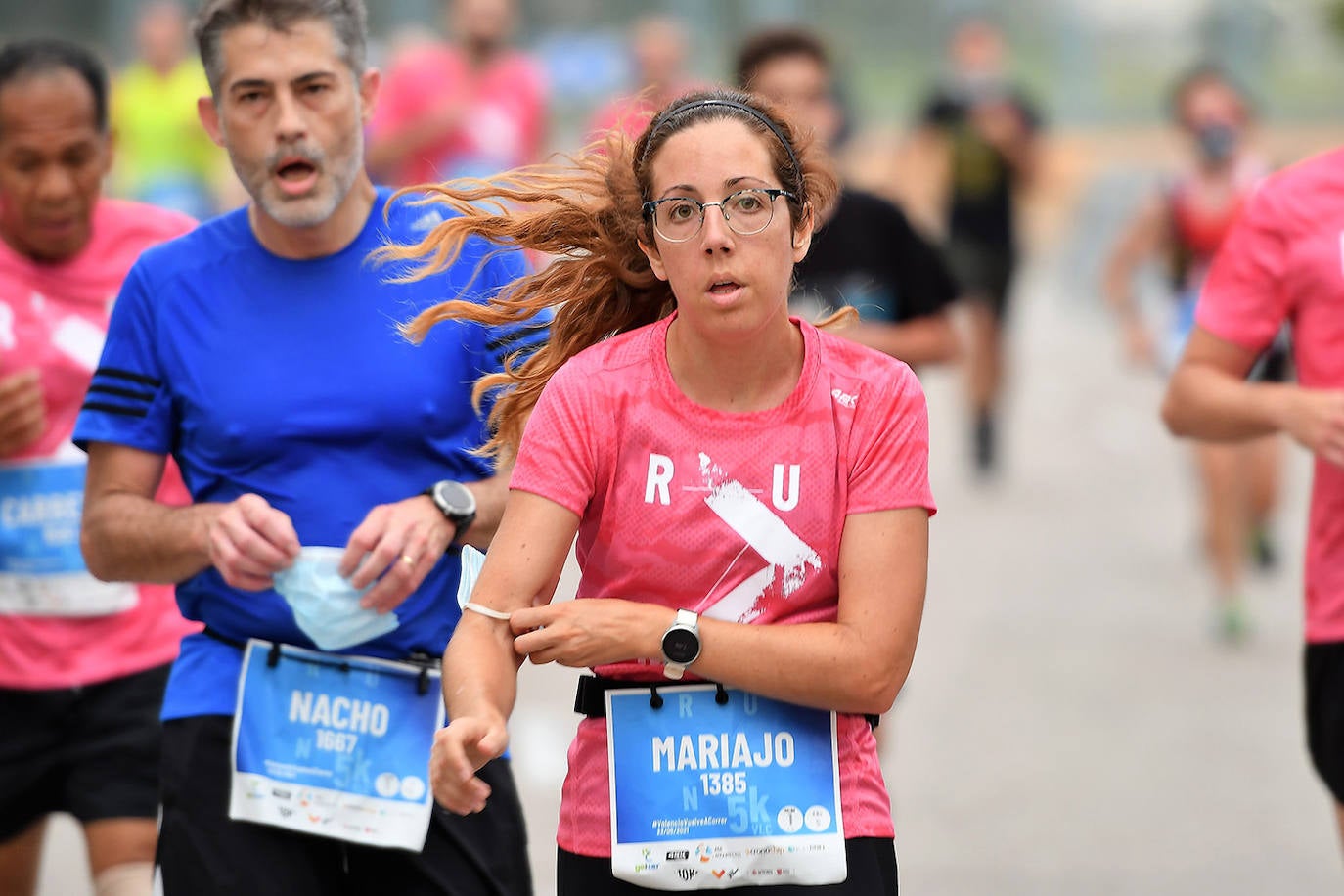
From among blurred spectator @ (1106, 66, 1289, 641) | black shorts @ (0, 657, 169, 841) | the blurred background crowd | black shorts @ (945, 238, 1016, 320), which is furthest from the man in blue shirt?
black shorts @ (945, 238, 1016, 320)

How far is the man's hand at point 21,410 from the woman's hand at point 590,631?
1.83 metres

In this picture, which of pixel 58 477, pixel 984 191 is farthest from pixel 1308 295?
pixel 984 191

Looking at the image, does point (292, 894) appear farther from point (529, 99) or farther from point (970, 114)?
point (970, 114)

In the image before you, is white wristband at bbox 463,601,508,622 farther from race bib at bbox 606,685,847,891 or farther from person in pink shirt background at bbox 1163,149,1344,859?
person in pink shirt background at bbox 1163,149,1344,859

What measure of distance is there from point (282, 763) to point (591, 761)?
0.72 metres

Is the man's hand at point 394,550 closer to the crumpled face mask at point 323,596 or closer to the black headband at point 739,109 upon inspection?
the crumpled face mask at point 323,596

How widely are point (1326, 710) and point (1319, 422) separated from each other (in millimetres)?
588

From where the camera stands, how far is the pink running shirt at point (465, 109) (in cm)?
1024

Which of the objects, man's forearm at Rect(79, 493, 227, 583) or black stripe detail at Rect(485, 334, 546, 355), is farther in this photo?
black stripe detail at Rect(485, 334, 546, 355)

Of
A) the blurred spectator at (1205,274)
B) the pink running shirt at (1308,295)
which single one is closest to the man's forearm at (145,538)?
the pink running shirt at (1308,295)

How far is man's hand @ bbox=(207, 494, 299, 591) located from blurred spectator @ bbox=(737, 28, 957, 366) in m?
2.77

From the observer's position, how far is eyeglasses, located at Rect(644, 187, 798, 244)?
123 inches

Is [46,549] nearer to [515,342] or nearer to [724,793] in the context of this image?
[515,342]

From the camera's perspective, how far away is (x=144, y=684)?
15.5ft
